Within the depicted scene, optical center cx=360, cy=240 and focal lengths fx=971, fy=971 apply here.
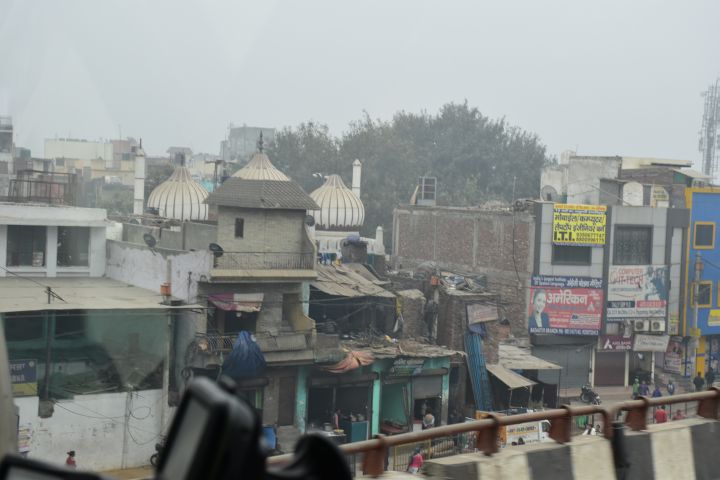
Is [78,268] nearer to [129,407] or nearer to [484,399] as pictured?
[129,407]

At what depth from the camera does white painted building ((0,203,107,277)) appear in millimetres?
21344

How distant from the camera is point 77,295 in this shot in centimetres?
1977

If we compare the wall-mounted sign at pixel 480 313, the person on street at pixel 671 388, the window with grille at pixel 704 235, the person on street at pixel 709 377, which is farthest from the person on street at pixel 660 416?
the window with grille at pixel 704 235

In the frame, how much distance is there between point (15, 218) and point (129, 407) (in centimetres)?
535

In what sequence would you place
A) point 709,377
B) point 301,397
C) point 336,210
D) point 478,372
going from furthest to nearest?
point 336,210 < point 709,377 < point 478,372 < point 301,397

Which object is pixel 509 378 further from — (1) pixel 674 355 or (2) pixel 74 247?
(2) pixel 74 247

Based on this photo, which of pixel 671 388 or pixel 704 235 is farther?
pixel 704 235

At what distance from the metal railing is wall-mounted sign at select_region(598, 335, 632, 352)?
74.1 ft

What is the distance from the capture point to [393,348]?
2253 centimetres

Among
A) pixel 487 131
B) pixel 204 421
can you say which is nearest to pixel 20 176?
pixel 204 421

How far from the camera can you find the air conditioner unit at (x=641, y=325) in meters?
28.1

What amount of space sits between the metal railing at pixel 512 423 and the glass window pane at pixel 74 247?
19.1 meters

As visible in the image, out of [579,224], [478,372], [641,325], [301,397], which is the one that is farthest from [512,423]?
[641,325]

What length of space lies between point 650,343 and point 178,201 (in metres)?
15.6
